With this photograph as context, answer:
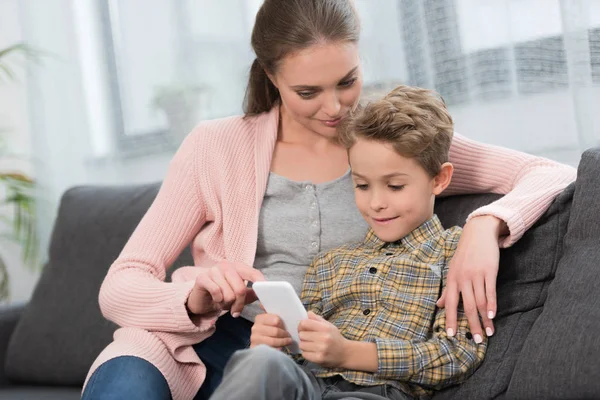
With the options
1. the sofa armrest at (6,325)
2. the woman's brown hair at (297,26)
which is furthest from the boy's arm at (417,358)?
the sofa armrest at (6,325)

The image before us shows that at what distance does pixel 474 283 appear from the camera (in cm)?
158

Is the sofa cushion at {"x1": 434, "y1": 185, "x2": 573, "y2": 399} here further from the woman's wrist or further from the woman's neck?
the woman's neck

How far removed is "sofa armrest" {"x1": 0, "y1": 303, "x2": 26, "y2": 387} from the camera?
2662 mm

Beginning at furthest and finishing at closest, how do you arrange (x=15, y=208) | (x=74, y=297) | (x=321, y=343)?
1. (x=15, y=208)
2. (x=74, y=297)
3. (x=321, y=343)

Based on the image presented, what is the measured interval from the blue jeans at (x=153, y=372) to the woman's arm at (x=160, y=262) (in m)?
0.10

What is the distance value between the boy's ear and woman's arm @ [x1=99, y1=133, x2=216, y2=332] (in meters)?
0.53

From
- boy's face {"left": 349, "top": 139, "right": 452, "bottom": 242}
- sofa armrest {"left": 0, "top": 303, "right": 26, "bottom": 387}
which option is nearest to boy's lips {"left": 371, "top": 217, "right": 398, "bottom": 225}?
boy's face {"left": 349, "top": 139, "right": 452, "bottom": 242}

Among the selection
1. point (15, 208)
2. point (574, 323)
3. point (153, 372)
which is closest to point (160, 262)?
point (153, 372)

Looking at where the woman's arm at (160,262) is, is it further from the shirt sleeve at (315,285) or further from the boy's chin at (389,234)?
the boy's chin at (389,234)

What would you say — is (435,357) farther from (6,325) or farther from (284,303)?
(6,325)

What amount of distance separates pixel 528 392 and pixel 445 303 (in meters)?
0.21

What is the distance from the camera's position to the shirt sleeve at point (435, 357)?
154 cm

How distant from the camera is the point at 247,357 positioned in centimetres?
139

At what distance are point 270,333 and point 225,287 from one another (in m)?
0.13
